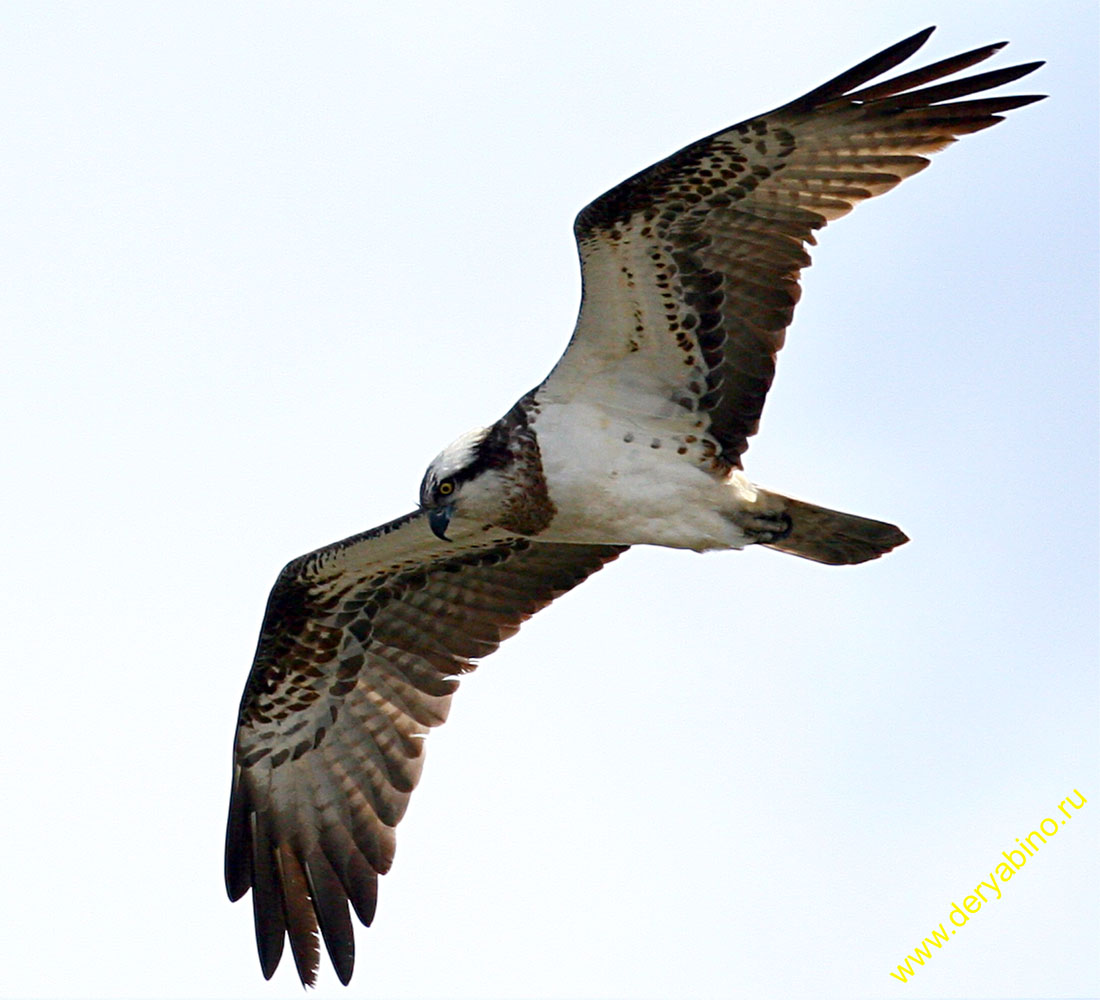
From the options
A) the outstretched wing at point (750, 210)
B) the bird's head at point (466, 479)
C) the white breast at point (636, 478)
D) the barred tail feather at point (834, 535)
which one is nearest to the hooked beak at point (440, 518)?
the bird's head at point (466, 479)

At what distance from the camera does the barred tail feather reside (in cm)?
957

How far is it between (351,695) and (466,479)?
2.01 metres

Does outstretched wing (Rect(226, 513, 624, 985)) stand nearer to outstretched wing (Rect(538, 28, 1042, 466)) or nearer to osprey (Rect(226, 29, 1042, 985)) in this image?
osprey (Rect(226, 29, 1042, 985))

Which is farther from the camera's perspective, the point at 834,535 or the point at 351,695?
the point at 351,695

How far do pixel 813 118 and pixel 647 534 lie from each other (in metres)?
2.33

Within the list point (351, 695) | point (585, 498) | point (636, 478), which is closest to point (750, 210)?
point (636, 478)

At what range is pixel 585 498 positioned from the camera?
9.52 metres

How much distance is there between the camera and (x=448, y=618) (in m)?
10.8

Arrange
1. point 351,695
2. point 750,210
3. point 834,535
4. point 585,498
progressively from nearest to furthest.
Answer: point 750,210, point 585,498, point 834,535, point 351,695

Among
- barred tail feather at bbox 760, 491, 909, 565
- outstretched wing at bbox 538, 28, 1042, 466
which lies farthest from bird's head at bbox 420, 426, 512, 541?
barred tail feather at bbox 760, 491, 909, 565

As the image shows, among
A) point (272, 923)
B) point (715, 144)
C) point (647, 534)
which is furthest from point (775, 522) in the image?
point (272, 923)

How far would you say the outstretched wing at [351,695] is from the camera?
1049cm

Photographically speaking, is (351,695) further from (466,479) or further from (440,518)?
(466,479)

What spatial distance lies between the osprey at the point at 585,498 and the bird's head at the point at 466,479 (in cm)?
1
